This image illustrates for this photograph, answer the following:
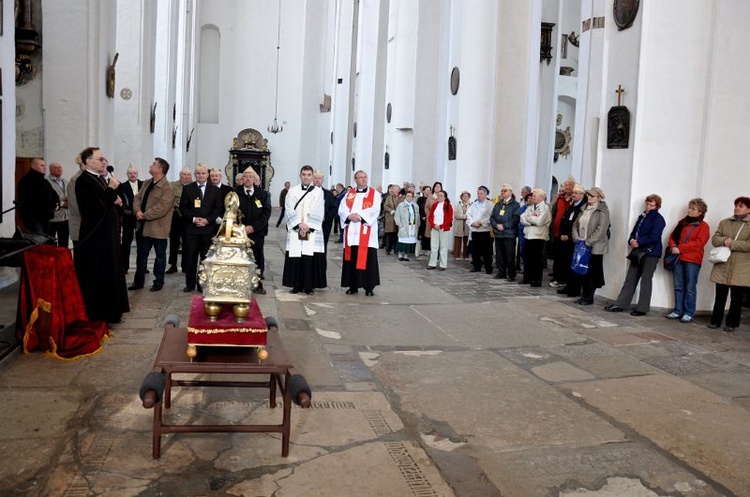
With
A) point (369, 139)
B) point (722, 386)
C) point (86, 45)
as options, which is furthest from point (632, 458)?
point (369, 139)

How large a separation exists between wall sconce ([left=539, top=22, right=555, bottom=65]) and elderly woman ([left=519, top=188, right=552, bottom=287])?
10017 mm

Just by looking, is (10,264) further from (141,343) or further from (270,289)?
(270,289)

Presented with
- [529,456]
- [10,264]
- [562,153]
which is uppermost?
[562,153]

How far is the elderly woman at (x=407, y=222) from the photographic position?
50.9 ft

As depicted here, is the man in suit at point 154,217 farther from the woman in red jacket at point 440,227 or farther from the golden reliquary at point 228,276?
the woman in red jacket at point 440,227

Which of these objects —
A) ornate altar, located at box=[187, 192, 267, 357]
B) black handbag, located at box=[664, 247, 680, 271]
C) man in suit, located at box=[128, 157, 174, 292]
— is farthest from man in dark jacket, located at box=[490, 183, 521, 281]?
ornate altar, located at box=[187, 192, 267, 357]

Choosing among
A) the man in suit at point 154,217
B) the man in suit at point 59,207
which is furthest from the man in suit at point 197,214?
the man in suit at point 59,207

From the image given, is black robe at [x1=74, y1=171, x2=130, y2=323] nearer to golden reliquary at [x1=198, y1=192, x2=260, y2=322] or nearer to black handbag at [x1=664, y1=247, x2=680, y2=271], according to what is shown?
golden reliquary at [x1=198, y1=192, x2=260, y2=322]

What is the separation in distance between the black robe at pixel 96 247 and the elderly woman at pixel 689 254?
6871 mm

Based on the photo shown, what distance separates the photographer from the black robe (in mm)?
7219

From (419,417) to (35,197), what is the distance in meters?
6.29

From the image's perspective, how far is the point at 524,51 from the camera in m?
17.4

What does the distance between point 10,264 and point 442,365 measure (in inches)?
152

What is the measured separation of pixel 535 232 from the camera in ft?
38.9
